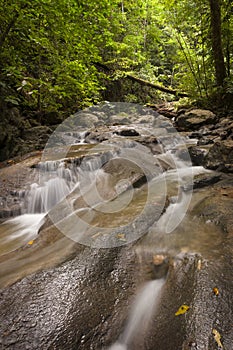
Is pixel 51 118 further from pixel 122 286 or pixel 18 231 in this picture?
pixel 122 286

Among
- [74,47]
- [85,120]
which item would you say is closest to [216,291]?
[74,47]

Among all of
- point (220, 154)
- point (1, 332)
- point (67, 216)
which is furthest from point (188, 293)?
point (220, 154)

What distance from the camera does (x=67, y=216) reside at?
122 inches

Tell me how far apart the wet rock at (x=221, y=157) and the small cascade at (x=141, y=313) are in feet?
10.7

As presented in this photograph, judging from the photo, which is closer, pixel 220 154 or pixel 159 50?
pixel 220 154

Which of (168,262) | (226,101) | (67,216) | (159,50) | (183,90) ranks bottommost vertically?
(168,262)

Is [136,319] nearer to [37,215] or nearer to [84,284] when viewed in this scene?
[84,284]

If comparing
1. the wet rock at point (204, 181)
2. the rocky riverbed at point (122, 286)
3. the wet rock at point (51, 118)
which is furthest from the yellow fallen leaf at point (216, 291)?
the wet rock at point (51, 118)

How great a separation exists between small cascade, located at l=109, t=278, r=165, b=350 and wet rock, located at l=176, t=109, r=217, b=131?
324 inches

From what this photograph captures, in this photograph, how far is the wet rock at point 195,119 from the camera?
8.48 meters

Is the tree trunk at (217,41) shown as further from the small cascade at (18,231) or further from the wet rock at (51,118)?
the small cascade at (18,231)

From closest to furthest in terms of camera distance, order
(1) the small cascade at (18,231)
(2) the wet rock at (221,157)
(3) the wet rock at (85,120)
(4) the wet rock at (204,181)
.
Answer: (1) the small cascade at (18,231)
(4) the wet rock at (204,181)
(2) the wet rock at (221,157)
(3) the wet rock at (85,120)

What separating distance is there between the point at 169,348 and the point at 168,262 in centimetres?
71

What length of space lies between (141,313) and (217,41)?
30.5ft
